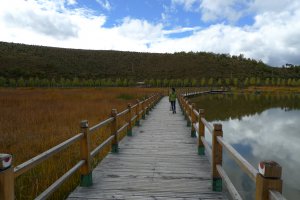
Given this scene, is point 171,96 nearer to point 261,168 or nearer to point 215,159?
point 215,159

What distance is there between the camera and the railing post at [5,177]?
263cm

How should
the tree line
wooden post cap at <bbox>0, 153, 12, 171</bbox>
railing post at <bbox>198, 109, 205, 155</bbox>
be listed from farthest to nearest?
the tree line < railing post at <bbox>198, 109, 205, 155</bbox> < wooden post cap at <bbox>0, 153, 12, 171</bbox>

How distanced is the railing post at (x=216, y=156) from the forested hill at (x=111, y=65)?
8308 centimetres

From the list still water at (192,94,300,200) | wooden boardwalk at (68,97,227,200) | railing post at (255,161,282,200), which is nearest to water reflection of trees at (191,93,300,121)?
still water at (192,94,300,200)

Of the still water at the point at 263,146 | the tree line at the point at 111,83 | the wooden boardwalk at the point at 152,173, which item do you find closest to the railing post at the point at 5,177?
the wooden boardwalk at the point at 152,173

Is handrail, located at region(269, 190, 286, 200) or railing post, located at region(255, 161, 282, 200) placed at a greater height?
railing post, located at region(255, 161, 282, 200)

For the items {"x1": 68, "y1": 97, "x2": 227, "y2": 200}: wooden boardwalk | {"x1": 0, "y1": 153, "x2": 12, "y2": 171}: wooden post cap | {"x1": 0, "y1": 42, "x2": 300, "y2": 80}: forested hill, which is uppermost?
{"x1": 0, "y1": 42, "x2": 300, "y2": 80}: forested hill

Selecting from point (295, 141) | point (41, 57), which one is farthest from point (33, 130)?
point (41, 57)

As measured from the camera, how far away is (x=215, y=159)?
4.90 meters

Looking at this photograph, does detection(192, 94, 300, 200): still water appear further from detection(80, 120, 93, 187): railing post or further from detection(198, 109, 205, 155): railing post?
detection(80, 120, 93, 187): railing post

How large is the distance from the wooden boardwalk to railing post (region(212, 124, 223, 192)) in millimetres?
162

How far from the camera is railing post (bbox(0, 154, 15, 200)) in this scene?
2.63m

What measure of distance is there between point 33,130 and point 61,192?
6690mm

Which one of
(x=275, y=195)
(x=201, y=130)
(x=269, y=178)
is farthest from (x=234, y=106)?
(x=275, y=195)
